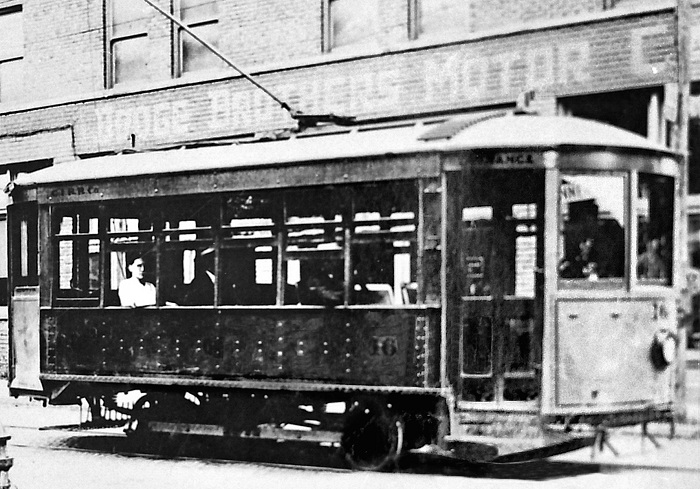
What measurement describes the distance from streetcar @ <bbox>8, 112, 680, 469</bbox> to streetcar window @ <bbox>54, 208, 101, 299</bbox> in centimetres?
4

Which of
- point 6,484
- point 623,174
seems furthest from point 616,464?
point 6,484

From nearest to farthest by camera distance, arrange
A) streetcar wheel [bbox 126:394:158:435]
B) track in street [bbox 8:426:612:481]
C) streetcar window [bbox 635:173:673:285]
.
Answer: streetcar window [bbox 635:173:673:285] < track in street [bbox 8:426:612:481] < streetcar wheel [bbox 126:394:158:435]

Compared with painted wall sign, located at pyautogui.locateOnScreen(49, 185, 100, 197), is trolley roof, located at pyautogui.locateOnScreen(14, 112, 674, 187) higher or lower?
higher

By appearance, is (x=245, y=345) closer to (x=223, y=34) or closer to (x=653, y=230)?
(x=223, y=34)

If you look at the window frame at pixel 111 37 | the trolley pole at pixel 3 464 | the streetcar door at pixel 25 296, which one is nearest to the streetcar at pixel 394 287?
the streetcar door at pixel 25 296

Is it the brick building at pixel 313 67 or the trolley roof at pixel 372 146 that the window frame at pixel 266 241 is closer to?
the trolley roof at pixel 372 146

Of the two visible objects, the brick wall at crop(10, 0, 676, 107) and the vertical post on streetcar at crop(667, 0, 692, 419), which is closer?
the vertical post on streetcar at crop(667, 0, 692, 419)

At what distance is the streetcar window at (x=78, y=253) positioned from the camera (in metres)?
6.85

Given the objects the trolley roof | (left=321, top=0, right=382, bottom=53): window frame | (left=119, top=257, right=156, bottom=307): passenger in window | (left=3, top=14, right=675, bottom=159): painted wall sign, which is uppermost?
(left=321, top=0, right=382, bottom=53): window frame

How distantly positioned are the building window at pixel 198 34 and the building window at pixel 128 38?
25 centimetres

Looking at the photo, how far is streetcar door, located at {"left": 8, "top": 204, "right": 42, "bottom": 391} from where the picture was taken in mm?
7125

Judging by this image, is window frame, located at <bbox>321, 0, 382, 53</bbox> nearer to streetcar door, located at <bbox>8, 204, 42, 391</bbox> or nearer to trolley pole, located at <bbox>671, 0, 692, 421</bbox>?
trolley pole, located at <bbox>671, 0, 692, 421</bbox>

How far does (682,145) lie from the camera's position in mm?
4836

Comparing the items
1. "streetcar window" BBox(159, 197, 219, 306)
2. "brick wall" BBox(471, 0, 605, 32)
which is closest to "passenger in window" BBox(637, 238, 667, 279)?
"brick wall" BBox(471, 0, 605, 32)
